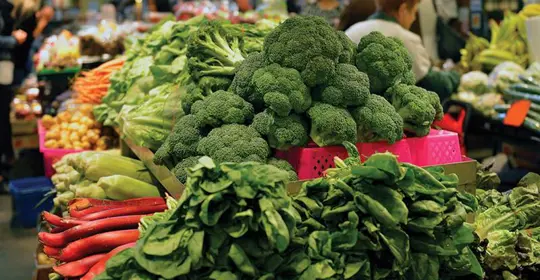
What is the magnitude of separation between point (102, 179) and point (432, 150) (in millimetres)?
1461

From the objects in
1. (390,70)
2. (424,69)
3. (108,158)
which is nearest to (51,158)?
(108,158)

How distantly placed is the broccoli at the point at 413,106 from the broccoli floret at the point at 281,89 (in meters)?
0.36

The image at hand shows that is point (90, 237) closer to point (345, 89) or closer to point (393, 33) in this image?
point (345, 89)

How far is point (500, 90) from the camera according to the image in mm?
5523

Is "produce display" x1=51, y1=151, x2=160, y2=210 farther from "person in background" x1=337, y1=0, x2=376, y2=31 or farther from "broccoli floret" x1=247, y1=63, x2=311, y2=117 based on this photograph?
"person in background" x1=337, y1=0, x2=376, y2=31

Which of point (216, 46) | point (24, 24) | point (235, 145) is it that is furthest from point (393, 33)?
point (24, 24)

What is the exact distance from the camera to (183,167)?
242 cm

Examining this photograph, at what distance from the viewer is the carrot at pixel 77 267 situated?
238 cm

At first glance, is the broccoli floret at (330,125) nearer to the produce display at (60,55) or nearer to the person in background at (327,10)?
the produce display at (60,55)

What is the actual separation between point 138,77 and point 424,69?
193 cm

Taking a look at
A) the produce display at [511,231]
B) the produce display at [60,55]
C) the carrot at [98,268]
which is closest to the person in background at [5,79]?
the produce display at [60,55]

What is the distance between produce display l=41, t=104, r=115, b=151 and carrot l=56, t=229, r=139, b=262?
2178 mm

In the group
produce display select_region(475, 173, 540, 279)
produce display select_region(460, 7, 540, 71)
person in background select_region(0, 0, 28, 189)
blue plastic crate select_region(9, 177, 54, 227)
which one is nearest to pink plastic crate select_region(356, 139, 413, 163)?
produce display select_region(475, 173, 540, 279)

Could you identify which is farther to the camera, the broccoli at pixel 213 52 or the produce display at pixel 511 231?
the broccoli at pixel 213 52
